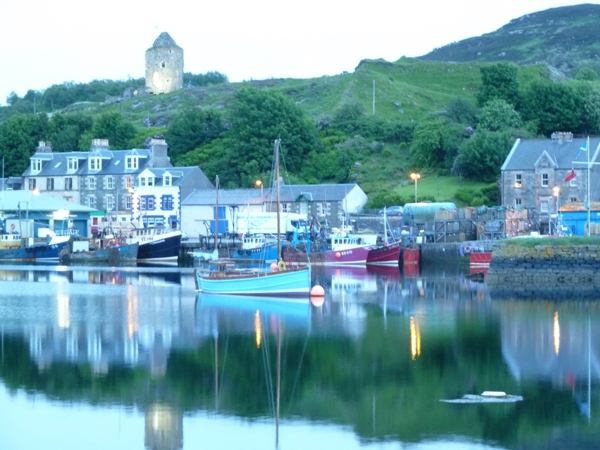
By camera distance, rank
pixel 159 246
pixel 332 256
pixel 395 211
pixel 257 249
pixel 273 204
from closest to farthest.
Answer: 1. pixel 332 256
2. pixel 257 249
3. pixel 395 211
4. pixel 159 246
5. pixel 273 204

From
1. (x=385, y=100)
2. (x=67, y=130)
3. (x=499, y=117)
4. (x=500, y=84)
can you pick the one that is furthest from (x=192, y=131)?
(x=499, y=117)

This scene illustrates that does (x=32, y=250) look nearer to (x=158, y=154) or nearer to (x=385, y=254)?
(x=158, y=154)

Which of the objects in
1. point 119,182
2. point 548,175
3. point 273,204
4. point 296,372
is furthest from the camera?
point 119,182

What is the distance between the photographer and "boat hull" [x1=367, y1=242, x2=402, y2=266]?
62.8 m

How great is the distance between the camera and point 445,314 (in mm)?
35469

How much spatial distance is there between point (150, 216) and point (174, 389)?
Result: 6048 centimetres

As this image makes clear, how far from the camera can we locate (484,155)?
7581 cm

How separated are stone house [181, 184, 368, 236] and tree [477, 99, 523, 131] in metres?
13.3

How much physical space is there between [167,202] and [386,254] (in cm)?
2435

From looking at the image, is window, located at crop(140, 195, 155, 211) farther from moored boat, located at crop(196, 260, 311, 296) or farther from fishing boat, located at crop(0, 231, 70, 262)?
moored boat, located at crop(196, 260, 311, 296)

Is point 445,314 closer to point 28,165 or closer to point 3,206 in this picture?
point 3,206

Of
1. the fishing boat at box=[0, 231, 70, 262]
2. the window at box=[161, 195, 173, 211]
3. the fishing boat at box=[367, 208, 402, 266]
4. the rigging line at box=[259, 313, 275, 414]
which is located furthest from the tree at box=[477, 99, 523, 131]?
the rigging line at box=[259, 313, 275, 414]

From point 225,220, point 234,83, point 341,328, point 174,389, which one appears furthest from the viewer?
point 234,83

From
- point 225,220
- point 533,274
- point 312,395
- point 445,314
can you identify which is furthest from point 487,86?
point 312,395
